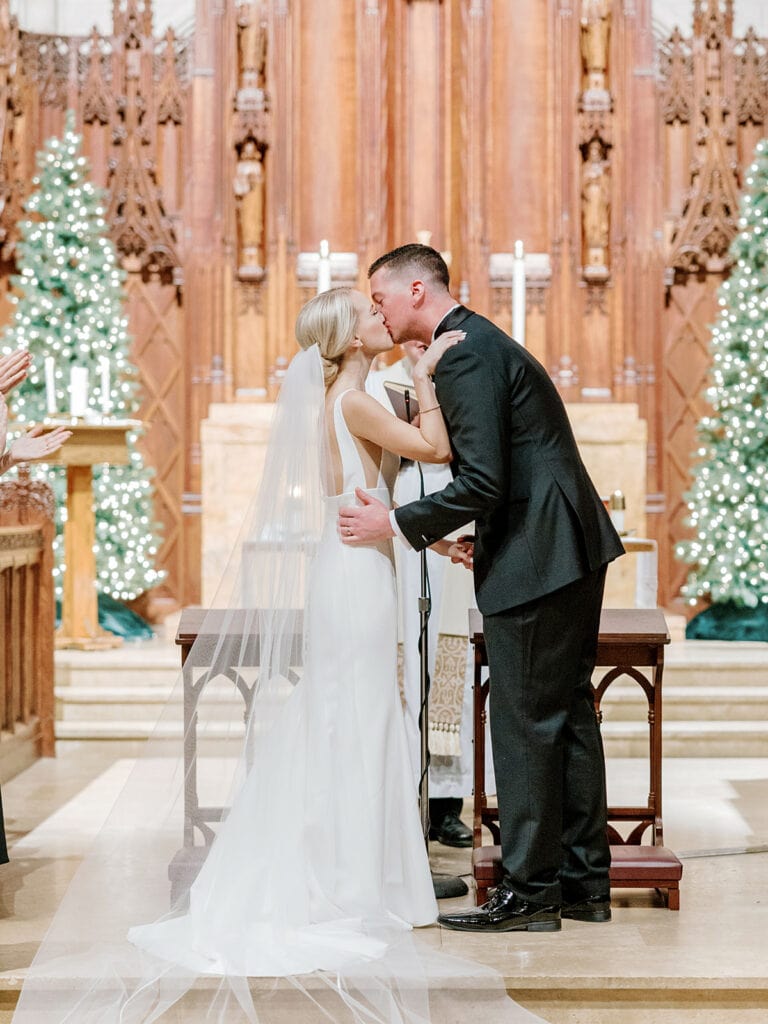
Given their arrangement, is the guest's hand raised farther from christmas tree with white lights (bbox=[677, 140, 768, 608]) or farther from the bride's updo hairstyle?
christmas tree with white lights (bbox=[677, 140, 768, 608])

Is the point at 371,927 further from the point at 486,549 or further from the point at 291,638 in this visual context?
the point at 486,549

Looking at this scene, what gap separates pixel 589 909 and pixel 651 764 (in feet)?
1.74

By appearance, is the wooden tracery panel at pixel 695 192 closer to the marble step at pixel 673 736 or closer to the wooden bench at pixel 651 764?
the marble step at pixel 673 736

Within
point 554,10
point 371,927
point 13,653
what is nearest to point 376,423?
point 371,927

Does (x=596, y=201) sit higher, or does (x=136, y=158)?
(x=136, y=158)

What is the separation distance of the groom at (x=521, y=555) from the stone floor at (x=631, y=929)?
0.24m

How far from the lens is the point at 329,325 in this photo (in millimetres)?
3924

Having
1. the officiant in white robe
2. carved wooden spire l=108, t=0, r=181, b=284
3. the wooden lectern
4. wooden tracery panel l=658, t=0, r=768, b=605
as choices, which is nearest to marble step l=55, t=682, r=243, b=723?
the wooden lectern

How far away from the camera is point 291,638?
13.0 feet

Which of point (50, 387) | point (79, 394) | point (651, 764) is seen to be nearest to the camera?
point (651, 764)

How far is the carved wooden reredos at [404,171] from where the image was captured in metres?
9.43

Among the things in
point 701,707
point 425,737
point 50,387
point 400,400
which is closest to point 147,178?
point 50,387

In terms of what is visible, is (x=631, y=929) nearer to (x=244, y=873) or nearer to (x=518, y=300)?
(x=244, y=873)

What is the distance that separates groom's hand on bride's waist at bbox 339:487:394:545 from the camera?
387 cm
